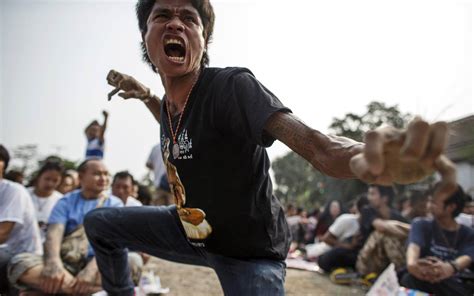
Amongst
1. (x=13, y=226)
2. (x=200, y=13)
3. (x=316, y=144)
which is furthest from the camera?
(x=13, y=226)

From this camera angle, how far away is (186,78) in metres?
2.18

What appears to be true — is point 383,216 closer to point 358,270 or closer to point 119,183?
point 358,270

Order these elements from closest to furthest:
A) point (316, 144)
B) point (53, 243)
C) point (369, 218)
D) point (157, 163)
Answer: point (316, 144), point (53, 243), point (369, 218), point (157, 163)

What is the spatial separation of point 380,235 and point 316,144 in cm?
459

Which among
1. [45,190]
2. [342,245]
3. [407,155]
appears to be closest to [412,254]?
[342,245]

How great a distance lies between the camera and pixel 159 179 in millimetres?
6434

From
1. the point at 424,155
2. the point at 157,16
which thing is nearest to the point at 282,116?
the point at 424,155

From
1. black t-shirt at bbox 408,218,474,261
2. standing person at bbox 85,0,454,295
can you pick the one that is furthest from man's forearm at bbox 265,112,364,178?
black t-shirt at bbox 408,218,474,261

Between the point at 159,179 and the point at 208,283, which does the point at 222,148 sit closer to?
the point at 208,283

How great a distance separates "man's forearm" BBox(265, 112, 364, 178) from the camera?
129 cm

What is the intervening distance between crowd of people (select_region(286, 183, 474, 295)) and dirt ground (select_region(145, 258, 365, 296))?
1.03 ft

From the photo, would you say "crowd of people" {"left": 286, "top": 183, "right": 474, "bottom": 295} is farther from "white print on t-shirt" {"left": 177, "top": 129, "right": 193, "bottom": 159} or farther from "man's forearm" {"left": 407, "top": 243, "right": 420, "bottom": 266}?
"white print on t-shirt" {"left": 177, "top": 129, "right": 193, "bottom": 159}

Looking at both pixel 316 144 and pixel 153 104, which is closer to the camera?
pixel 316 144

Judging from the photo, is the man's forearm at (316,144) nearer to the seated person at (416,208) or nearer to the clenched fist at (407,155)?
the clenched fist at (407,155)
